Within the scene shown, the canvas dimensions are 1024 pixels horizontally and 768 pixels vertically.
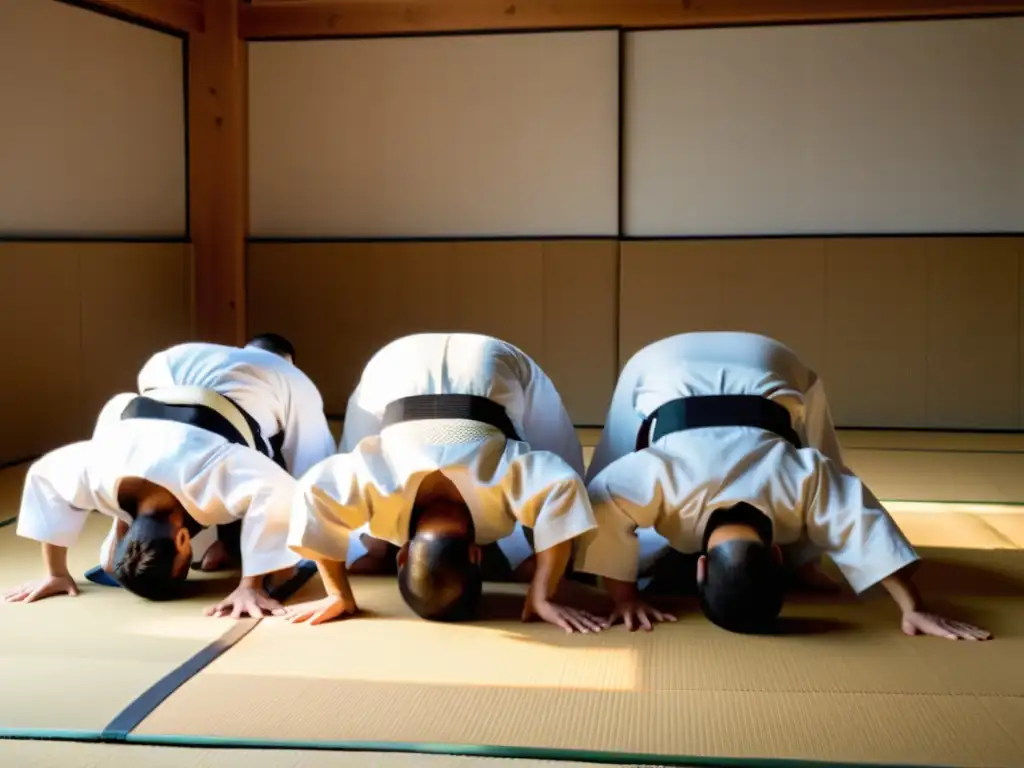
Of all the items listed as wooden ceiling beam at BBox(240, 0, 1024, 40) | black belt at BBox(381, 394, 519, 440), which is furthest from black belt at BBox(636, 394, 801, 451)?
wooden ceiling beam at BBox(240, 0, 1024, 40)

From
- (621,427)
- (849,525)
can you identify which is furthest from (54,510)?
(849,525)

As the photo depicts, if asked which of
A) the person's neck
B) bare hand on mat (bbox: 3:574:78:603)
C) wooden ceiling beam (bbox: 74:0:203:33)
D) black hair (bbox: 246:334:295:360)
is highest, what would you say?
wooden ceiling beam (bbox: 74:0:203:33)

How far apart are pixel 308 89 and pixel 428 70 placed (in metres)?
0.71

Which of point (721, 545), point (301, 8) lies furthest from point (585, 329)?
point (721, 545)

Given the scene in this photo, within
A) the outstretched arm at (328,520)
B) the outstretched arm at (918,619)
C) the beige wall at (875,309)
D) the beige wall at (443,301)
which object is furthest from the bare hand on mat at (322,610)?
the beige wall at (875,309)

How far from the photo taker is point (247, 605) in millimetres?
2971

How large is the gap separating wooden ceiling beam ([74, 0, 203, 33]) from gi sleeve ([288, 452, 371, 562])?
3.84 m

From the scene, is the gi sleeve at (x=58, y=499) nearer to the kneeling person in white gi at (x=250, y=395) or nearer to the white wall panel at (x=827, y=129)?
the kneeling person in white gi at (x=250, y=395)

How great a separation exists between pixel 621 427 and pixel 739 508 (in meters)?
0.74

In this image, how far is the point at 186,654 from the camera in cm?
266

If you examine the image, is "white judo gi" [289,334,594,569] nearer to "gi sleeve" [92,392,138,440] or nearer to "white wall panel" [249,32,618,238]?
"gi sleeve" [92,392,138,440]

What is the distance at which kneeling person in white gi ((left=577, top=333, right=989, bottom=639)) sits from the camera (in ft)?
8.92

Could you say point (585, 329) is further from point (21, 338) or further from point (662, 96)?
point (21, 338)

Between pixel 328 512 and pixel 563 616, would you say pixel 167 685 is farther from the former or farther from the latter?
pixel 563 616
